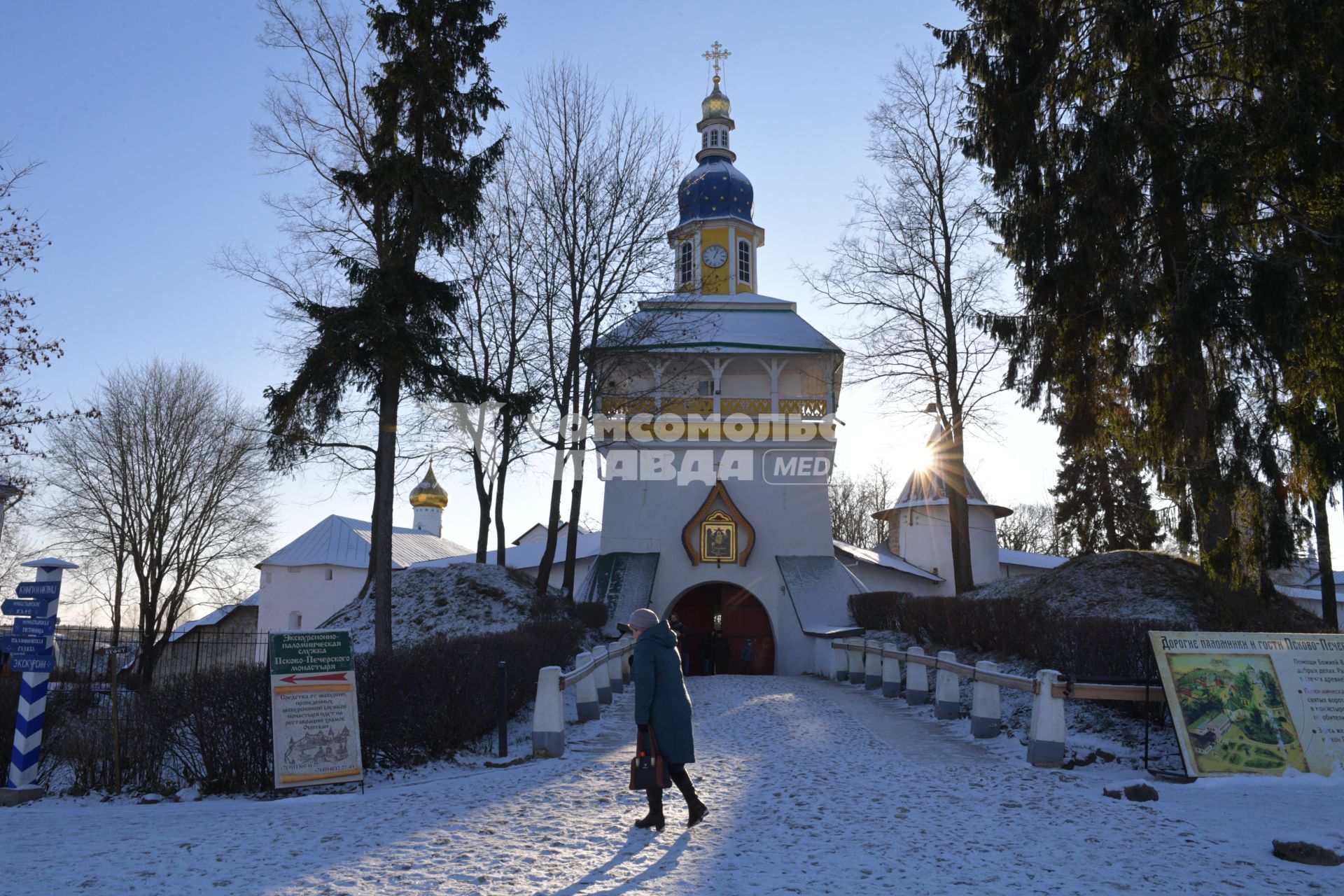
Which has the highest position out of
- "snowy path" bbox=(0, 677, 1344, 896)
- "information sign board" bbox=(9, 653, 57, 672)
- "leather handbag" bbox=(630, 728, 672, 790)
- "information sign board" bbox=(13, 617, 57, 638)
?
"information sign board" bbox=(13, 617, 57, 638)

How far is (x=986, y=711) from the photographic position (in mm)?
10773

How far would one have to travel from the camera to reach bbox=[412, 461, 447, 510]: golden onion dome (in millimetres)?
51438

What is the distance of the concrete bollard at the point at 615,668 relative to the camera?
15.3m

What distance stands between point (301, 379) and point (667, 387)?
43.5 feet

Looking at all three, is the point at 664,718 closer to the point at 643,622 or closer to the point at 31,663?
the point at 643,622

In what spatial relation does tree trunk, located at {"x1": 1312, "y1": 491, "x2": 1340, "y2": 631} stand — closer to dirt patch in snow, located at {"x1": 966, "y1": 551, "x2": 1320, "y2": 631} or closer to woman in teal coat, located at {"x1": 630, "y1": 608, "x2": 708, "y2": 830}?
dirt patch in snow, located at {"x1": 966, "y1": 551, "x2": 1320, "y2": 631}

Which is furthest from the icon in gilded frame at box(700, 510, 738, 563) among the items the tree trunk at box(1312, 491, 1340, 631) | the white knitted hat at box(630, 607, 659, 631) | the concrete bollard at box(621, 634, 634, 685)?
the white knitted hat at box(630, 607, 659, 631)

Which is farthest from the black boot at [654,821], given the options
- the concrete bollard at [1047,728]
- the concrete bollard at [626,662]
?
the concrete bollard at [626,662]

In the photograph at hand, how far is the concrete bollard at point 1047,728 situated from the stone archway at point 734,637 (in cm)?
1590

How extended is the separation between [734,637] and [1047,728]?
A: 16.8 metres

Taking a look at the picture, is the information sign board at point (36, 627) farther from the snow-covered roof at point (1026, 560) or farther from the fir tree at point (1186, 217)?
the snow-covered roof at point (1026, 560)

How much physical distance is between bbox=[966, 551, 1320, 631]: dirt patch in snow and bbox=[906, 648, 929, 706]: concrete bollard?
2.31 m

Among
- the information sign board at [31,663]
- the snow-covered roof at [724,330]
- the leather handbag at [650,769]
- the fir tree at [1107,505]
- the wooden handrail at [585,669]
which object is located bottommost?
the leather handbag at [650,769]

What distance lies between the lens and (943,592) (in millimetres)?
32938
